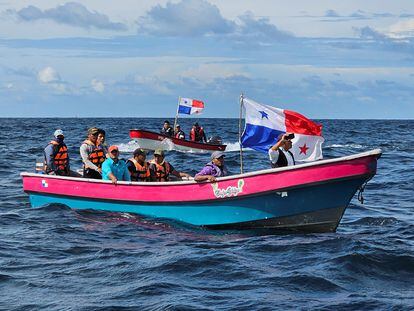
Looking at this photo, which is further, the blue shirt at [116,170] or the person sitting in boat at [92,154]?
the person sitting in boat at [92,154]

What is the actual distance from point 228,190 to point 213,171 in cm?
72

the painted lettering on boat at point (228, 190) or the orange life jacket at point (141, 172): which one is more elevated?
the orange life jacket at point (141, 172)

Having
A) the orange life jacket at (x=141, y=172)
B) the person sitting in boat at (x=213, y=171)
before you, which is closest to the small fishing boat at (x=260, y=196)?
the person sitting in boat at (x=213, y=171)

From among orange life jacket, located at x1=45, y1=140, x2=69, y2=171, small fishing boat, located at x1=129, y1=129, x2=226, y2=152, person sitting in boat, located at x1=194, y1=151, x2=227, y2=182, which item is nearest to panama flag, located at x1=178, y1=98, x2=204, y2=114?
small fishing boat, located at x1=129, y1=129, x2=226, y2=152

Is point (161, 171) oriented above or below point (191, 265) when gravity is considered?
above

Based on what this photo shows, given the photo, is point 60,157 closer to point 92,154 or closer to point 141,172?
point 92,154

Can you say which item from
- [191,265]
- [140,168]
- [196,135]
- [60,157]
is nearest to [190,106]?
[196,135]

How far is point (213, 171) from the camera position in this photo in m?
13.5

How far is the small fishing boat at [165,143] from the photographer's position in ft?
113

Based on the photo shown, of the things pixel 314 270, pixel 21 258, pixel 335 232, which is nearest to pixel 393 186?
pixel 335 232

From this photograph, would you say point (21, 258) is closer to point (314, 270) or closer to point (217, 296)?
point (217, 296)

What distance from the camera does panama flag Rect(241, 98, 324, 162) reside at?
13086mm

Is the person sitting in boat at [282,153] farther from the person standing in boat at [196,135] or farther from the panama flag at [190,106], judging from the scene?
the person standing in boat at [196,135]

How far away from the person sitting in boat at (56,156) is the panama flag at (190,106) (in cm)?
1900
